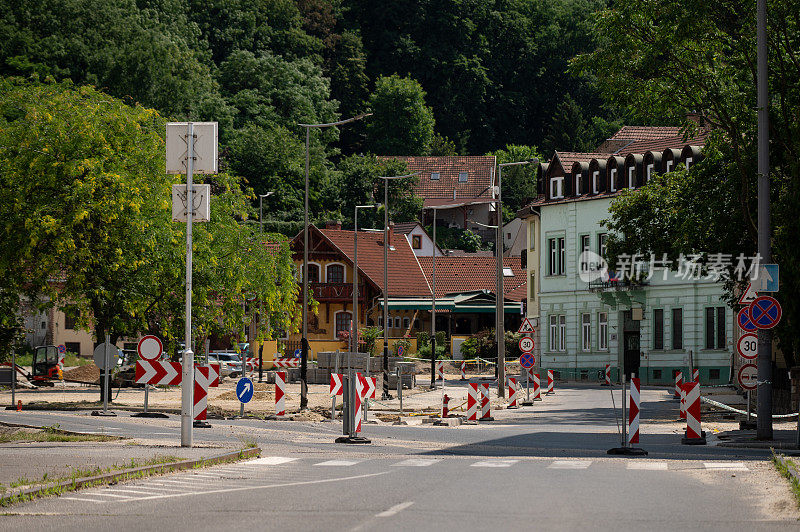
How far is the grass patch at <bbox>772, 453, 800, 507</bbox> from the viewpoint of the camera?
13808 millimetres

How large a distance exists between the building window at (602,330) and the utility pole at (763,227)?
142ft

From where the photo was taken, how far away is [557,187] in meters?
70.1

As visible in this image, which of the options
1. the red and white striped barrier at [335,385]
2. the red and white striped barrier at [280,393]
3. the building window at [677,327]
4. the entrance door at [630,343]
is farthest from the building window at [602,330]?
the red and white striped barrier at [335,385]

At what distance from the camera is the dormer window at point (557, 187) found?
229 ft

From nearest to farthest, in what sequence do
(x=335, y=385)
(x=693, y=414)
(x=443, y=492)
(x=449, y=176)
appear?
(x=443, y=492) < (x=693, y=414) < (x=335, y=385) < (x=449, y=176)

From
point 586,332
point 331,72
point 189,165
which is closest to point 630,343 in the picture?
point 586,332

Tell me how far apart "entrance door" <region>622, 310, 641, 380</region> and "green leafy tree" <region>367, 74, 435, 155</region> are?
45731mm

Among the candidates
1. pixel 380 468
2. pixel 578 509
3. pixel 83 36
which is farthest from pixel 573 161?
pixel 578 509

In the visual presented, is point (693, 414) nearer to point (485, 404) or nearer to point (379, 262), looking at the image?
point (485, 404)

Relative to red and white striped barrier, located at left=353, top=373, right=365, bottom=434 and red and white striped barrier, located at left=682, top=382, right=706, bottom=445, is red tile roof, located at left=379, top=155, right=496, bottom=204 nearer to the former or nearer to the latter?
red and white striped barrier, located at left=353, top=373, right=365, bottom=434

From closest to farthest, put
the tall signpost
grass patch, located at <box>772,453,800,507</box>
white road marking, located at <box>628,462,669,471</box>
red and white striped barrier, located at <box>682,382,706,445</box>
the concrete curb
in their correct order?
the concrete curb, grass patch, located at <box>772,453,800,507</box>, white road marking, located at <box>628,462,669,471</box>, the tall signpost, red and white striped barrier, located at <box>682,382,706,445</box>

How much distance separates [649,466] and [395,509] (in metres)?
7.21

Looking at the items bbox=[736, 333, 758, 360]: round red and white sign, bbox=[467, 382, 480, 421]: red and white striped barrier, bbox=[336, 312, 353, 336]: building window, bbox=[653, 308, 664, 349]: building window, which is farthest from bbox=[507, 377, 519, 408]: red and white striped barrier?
bbox=[336, 312, 353, 336]: building window

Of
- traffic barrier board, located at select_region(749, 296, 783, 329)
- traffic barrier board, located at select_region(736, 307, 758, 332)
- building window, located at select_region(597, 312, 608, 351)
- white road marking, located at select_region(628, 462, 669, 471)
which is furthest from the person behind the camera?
building window, located at select_region(597, 312, 608, 351)
